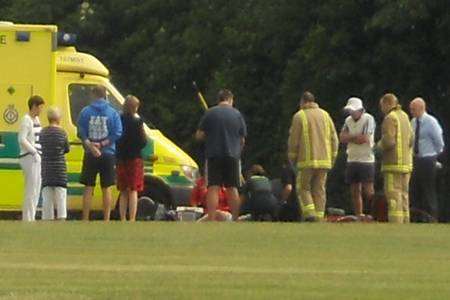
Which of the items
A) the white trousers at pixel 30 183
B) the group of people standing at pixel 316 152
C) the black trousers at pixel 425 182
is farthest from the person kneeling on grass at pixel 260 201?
the white trousers at pixel 30 183

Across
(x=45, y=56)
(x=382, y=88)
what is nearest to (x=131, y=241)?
(x=45, y=56)

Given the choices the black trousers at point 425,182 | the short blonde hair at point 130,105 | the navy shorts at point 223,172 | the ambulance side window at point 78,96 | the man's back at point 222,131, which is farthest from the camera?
the ambulance side window at point 78,96

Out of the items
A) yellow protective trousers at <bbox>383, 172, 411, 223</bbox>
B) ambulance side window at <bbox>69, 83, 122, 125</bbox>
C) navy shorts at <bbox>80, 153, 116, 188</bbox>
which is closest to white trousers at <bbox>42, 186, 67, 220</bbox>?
navy shorts at <bbox>80, 153, 116, 188</bbox>

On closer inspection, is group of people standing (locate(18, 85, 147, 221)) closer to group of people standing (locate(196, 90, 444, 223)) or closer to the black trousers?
group of people standing (locate(196, 90, 444, 223))

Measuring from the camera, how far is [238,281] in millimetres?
14031

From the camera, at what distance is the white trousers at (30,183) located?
22797mm

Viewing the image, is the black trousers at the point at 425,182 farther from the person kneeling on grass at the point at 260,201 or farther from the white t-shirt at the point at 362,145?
the person kneeling on grass at the point at 260,201

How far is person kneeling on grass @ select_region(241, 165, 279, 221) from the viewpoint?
2614cm

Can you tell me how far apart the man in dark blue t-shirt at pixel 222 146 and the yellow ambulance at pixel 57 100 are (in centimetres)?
337

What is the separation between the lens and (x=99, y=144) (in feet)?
75.3

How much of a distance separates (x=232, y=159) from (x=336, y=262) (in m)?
7.20

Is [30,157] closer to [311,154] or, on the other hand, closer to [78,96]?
[311,154]

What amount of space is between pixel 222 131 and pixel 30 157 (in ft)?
7.74

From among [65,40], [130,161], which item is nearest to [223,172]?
[130,161]
